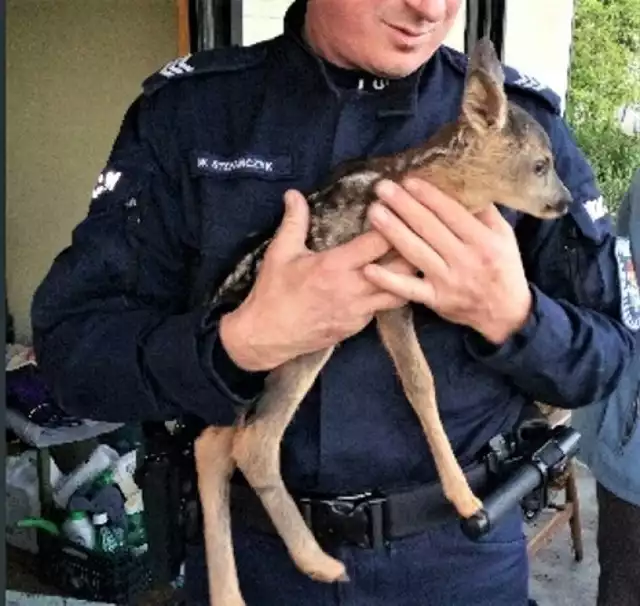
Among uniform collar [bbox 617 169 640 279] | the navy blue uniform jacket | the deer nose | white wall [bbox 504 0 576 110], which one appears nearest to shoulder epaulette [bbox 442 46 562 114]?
the navy blue uniform jacket

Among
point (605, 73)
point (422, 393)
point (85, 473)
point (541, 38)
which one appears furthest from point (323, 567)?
point (605, 73)

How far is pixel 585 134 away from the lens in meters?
4.26

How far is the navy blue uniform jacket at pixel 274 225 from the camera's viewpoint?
118cm

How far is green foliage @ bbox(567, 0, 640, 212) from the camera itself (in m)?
4.32

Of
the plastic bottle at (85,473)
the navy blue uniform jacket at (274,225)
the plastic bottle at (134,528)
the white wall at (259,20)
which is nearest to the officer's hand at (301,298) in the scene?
the navy blue uniform jacket at (274,225)

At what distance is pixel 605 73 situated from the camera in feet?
14.7

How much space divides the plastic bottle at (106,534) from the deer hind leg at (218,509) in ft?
7.33

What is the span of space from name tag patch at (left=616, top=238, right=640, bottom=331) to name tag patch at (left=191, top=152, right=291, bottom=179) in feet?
1.31

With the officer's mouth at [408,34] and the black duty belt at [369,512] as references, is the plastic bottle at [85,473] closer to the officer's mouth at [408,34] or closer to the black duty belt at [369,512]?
the black duty belt at [369,512]

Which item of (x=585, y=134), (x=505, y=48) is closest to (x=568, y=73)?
(x=585, y=134)

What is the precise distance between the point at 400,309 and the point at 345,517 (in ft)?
0.93

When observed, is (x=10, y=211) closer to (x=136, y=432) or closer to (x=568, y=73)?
(x=136, y=432)

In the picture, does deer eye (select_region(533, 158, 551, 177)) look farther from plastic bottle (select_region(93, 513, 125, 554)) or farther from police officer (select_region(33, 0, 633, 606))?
plastic bottle (select_region(93, 513, 125, 554))

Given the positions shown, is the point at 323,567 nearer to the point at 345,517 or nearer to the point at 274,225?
the point at 345,517
